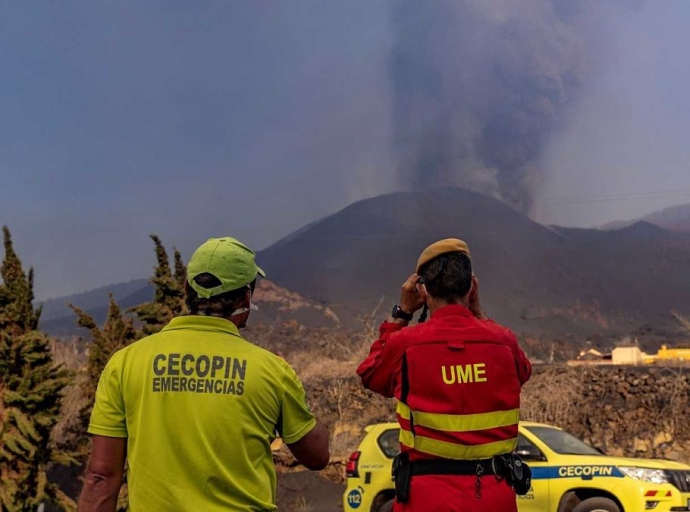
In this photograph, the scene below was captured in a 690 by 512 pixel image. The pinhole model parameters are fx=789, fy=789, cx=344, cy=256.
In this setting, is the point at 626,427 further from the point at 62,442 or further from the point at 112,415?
the point at 112,415

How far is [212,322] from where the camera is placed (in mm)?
2709

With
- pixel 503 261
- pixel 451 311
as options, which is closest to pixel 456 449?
pixel 451 311

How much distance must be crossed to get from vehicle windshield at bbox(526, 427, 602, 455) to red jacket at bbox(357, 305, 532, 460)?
6748 millimetres

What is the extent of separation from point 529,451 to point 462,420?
6.67 m

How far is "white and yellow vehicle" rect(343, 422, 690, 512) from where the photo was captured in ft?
29.5

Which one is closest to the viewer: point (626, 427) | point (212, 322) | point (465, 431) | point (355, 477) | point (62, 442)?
point (212, 322)

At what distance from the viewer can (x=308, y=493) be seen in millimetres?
15461

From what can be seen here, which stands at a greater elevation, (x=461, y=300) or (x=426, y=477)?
(x=461, y=300)

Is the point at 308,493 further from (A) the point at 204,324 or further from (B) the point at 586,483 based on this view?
(A) the point at 204,324

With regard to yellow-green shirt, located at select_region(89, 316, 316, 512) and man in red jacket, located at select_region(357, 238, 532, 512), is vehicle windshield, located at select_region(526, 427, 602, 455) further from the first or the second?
yellow-green shirt, located at select_region(89, 316, 316, 512)

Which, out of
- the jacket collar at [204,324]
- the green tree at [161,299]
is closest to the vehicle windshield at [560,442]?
the green tree at [161,299]

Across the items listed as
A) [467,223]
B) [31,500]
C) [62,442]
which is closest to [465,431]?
[31,500]

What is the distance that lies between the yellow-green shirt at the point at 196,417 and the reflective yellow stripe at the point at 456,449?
739 mm

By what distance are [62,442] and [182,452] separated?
1769 centimetres
